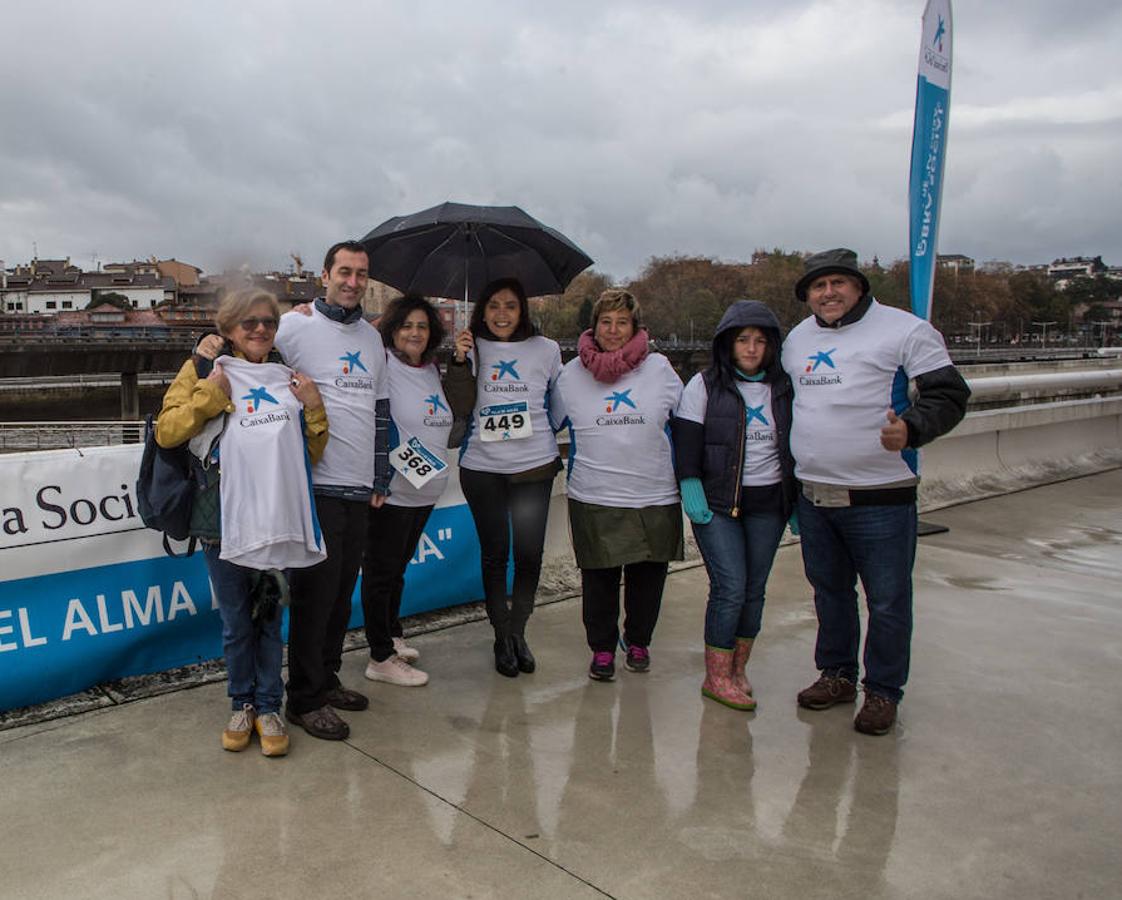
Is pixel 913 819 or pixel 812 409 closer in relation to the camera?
pixel 913 819

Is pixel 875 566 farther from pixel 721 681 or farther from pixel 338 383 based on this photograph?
pixel 338 383

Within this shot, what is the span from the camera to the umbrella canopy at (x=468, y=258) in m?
4.29

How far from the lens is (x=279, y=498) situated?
10.0 ft

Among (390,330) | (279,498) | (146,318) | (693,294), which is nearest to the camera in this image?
(279,498)

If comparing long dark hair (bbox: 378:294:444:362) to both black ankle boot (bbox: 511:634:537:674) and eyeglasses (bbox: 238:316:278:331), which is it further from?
Answer: black ankle boot (bbox: 511:634:537:674)

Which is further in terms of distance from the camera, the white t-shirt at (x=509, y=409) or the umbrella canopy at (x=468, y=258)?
the umbrella canopy at (x=468, y=258)

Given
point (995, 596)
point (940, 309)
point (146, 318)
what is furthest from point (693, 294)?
point (995, 596)

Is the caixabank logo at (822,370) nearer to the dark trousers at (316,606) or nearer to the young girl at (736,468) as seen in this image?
the young girl at (736,468)

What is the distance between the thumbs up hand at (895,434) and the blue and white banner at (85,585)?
9.52ft

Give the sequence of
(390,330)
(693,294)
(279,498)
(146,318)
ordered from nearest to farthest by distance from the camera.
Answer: (279,498) → (390,330) → (146,318) → (693,294)

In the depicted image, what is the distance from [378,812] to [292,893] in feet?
1.51

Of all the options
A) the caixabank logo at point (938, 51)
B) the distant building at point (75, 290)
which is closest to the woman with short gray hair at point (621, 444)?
the caixabank logo at point (938, 51)

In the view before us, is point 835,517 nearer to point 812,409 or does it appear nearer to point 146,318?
point 812,409

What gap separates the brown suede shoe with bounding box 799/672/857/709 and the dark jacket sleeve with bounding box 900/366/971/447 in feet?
3.72
